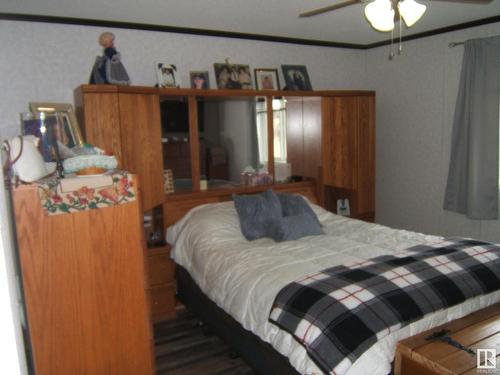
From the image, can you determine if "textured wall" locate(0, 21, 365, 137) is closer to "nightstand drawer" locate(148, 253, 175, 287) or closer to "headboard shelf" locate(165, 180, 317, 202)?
"headboard shelf" locate(165, 180, 317, 202)

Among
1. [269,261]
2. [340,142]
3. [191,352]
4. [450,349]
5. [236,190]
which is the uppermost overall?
[340,142]

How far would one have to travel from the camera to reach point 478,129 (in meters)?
3.45

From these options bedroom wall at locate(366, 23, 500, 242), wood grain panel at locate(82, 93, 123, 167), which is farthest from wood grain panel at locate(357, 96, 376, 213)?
wood grain panel at locate(82, 93, 123, 167)

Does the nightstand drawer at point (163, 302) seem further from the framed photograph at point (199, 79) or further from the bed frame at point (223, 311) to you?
the framed photograph at point (199, 79)

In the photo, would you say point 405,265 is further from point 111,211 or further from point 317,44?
point 317,44

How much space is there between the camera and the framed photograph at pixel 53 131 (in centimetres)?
186

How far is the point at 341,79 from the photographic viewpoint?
4430mm

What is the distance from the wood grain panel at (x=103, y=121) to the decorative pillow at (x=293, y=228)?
4.10 feet

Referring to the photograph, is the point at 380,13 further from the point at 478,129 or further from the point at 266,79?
the point at 478,129

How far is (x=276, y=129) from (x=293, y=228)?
4.08 feet

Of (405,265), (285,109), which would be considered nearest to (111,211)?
(405,265)

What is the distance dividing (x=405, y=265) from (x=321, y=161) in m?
1.89

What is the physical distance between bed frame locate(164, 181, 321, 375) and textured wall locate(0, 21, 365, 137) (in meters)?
1.03

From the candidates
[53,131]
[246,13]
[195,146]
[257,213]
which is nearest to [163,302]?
[257,213]
